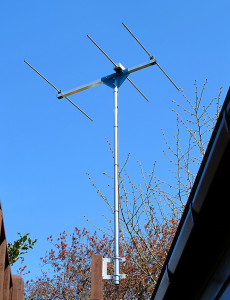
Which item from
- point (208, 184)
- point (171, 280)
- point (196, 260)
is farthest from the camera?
point (171, 280)

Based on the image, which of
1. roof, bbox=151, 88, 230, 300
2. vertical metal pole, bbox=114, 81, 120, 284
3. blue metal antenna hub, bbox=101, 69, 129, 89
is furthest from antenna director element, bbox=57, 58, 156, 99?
roof, bbox=151, 88, 230, 300

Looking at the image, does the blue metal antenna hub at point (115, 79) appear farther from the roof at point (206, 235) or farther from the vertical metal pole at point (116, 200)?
the roof at point (206, 235)

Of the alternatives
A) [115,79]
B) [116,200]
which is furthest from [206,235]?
[115,79]

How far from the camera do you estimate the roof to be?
1.64 m

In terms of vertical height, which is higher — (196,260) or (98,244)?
(98,244)

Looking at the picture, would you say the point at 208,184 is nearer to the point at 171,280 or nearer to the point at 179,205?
the point at 171,280

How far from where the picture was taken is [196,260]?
6.86 ft

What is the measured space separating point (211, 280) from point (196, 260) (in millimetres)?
151

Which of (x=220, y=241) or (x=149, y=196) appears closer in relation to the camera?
(x=220, y=241)

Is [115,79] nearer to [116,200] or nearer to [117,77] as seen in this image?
[117,77]

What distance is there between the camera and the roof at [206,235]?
1637mm

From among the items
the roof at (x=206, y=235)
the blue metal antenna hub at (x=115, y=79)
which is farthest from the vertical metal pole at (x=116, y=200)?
the roof at (x=206, y=235)

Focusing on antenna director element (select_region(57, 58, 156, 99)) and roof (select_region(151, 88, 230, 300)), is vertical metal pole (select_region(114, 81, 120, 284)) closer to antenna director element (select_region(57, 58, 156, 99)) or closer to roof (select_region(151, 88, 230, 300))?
antenna director element (select_region(57, 58, 156, 99))

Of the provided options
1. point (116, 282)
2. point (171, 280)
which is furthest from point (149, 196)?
point (171, 280)
